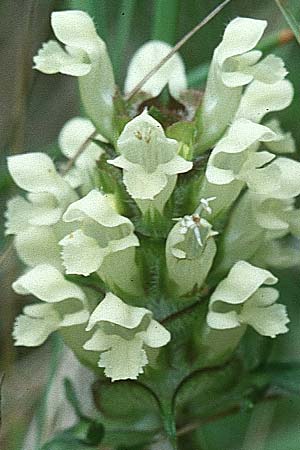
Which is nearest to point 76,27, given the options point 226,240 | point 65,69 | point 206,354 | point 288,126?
point 65,69

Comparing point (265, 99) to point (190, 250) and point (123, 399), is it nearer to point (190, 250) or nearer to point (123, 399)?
point (190, 250)

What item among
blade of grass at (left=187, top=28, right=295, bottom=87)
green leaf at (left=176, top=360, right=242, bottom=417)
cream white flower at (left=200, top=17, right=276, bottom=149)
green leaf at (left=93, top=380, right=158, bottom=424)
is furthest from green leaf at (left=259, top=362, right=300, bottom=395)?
blade of grass at (left=187, top=28, right=295, bottom=87)

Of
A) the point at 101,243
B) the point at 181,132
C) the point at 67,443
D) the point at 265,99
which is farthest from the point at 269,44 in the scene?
the point at 67,443

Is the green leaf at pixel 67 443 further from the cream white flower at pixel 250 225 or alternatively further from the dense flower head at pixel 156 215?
the cream white flower at pixel 250 225

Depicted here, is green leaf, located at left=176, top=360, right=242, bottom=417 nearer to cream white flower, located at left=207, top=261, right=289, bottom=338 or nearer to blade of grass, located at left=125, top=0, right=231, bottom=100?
cream white flower, located at left=207, top=261, right=289, bottom=338

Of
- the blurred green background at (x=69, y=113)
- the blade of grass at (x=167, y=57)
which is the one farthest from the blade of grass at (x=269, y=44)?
the blade of grass at (x=167, y=57)

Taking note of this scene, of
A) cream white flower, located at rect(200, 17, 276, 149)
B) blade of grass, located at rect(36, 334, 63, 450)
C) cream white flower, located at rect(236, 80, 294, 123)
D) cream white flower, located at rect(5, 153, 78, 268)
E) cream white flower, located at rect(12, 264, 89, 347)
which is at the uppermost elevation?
cream white flower, located at rect(200, 17, 276, 149)

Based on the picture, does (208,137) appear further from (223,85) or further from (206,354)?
(206,354)
